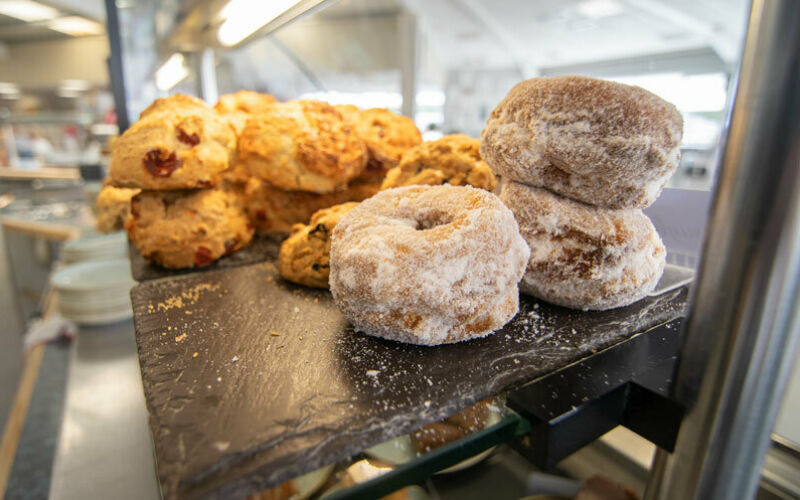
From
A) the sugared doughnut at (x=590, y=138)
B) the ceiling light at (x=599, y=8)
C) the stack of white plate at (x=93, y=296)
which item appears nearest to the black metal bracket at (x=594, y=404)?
the sugared doughnut at (x=590, y=138)

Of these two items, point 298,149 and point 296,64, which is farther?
point 296,64

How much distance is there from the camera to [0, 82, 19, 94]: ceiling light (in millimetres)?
6793

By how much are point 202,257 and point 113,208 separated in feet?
2.42

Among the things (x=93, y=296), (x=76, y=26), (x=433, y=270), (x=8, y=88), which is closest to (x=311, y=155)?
(x=433, y=270)

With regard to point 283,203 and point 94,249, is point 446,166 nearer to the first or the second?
point 283,203

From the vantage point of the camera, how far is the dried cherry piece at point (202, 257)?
1.15m

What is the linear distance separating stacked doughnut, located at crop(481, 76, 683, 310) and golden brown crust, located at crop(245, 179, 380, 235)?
0.60 m

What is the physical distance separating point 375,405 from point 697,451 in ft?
1.19

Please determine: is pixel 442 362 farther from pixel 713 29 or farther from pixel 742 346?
pixel 713 29

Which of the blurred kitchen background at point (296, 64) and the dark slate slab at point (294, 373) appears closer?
the dark slate slab at point (294, 373)

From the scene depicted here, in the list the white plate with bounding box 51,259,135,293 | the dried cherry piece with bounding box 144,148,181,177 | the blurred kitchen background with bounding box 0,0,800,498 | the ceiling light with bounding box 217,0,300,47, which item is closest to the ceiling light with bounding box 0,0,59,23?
the blurred kitchen background with bounding box 0,0,800,498

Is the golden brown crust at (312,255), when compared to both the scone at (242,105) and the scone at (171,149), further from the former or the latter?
the scone at (242,105)

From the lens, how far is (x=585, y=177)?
0.75m

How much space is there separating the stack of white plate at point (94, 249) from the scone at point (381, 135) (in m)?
1.34
